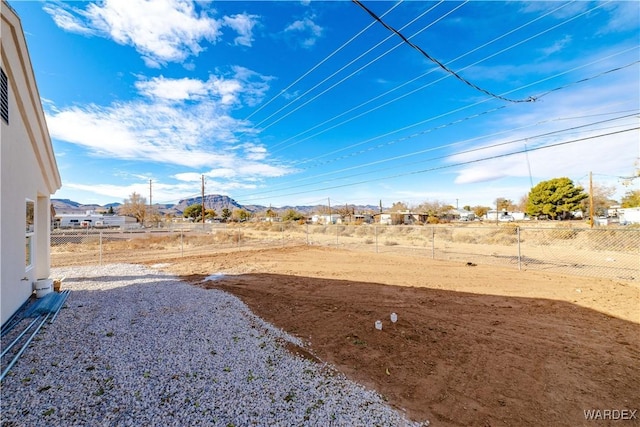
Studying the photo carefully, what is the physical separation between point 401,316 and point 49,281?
802cm

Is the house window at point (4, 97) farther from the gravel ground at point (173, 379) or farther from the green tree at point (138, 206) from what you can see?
the green tree at point (138, 206)

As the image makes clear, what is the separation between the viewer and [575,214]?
3862 centimetres

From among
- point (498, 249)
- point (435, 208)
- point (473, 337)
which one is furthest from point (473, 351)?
point (435, 208)

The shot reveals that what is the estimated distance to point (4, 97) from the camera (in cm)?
424

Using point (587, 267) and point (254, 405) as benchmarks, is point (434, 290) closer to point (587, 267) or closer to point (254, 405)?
point (254, 405)

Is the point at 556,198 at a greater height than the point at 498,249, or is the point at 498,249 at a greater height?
the point at 556,198

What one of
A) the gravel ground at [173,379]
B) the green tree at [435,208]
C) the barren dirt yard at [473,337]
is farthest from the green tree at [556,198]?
the gravel ground at [173,379]

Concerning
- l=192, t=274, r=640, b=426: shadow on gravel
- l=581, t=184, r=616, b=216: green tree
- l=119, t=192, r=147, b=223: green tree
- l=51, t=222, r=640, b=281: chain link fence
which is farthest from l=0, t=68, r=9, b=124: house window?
l=119, t=192, r=147, b=223: green tree

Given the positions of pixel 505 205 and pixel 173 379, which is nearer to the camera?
pixel 173 379

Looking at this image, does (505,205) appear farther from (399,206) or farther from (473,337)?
(473,337)

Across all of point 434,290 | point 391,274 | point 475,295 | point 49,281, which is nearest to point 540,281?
point 475,295

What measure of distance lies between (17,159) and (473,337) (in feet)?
28.2

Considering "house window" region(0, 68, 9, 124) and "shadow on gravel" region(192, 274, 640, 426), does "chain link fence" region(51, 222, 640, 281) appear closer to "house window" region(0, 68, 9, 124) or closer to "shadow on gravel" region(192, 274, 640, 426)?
"shadow on gravel" region(192, 274, 640, 426)

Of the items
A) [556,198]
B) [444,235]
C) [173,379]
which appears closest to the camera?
[173,379]
